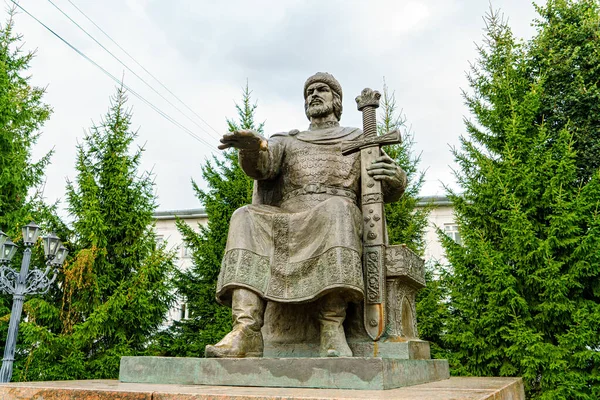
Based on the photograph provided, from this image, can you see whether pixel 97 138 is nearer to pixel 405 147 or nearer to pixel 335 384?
pixel 405 147

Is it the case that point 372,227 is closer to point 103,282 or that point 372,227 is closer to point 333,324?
point 333,324

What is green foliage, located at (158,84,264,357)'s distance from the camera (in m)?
9.41

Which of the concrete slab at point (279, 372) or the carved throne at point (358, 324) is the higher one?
the carved throne at point (358, 324)

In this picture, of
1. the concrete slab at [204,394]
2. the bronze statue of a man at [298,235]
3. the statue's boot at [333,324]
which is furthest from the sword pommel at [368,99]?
the concrete slab at [204,394]

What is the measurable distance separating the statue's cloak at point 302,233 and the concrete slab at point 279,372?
557 millimetres

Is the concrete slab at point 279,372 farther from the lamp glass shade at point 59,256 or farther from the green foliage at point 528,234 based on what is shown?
the lamp glass shade at point 59,256

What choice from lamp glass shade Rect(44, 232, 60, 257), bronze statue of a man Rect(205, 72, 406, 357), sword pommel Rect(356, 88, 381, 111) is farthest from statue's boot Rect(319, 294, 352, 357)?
lamp glass shade Rect(44, 232, 60, 257)

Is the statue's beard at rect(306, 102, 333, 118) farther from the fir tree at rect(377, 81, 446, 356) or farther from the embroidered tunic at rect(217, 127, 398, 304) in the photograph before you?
the fir tree at rect(377, 81, 446, 356)

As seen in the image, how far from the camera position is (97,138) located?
35.4 feet

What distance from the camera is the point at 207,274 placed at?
10.0 m

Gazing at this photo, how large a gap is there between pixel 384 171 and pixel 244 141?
1.03m

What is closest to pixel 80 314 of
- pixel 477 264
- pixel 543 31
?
pixel 477 264

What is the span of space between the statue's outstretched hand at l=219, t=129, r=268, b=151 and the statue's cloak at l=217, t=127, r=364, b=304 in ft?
0.71

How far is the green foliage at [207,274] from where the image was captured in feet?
30.9
